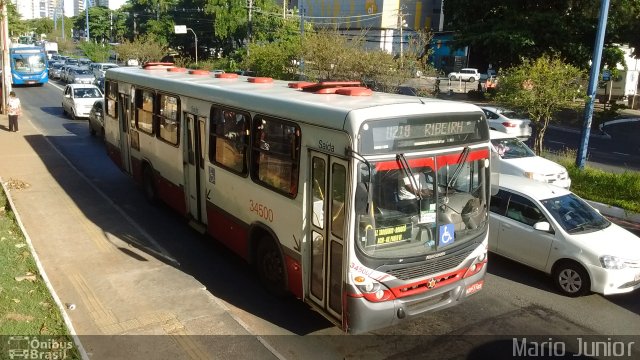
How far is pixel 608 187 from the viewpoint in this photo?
14430 millimetres

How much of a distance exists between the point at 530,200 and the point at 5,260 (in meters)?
8.50

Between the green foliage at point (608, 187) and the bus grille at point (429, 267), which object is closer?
the bus grille at point (429, 267)

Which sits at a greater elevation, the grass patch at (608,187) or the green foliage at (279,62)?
the green foliage at (279,62)

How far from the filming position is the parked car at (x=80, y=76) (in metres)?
38.4

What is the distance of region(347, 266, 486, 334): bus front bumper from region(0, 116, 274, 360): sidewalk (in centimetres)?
117

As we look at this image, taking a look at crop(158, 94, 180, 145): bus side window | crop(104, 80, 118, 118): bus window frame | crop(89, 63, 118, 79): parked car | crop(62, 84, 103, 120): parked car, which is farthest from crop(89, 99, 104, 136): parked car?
crop(89, 63, 118, 79): parked car

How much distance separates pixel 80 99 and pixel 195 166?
17885mm

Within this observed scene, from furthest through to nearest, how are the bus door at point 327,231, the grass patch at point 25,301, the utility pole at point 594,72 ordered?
the utility pole at point 594,72 < the grass patch at point 25,301 < the bus door at point 327,231

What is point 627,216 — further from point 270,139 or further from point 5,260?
point 5,260

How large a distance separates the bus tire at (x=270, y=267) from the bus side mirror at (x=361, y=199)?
6.56 ft

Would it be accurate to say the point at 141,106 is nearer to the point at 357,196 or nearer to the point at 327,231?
the point at 327,231

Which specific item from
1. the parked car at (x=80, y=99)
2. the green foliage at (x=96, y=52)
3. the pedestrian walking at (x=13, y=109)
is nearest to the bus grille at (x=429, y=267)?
the pedestrian walking at (x=13, y=109)

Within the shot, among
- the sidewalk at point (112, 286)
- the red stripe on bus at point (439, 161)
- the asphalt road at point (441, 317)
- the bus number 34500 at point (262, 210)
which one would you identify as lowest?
the asphalt road at point (441, 317)

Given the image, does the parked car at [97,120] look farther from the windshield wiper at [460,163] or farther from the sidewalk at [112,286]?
the windshield wiper at [460,163]
